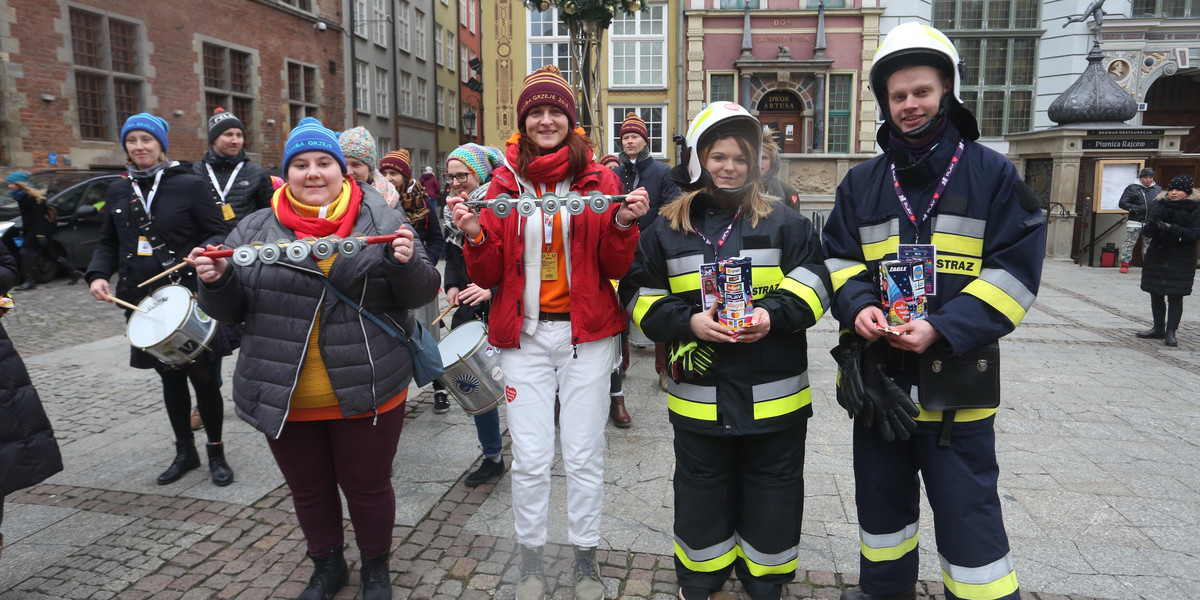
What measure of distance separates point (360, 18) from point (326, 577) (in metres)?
28.3

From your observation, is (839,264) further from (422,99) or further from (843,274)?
(422,99)

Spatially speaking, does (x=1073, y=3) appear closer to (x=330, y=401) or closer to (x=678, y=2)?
(x=678, y=2)

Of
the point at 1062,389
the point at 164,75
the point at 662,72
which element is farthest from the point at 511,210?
the point at 662,72

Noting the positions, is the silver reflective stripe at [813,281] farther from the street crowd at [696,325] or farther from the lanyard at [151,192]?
the lanyard at [151,192]

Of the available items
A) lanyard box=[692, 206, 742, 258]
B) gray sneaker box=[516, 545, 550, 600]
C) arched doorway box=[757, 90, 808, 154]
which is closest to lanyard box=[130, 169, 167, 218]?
gray sneaker box=[516, 545, 550, 600]

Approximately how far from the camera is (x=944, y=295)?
245cm

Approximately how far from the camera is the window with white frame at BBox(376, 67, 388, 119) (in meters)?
29.5

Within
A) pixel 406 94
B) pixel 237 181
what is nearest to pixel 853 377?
pixel 237 181

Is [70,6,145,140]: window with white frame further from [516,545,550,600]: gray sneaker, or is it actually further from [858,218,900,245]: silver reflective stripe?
[858,218,900,245]: silver reflective stripe

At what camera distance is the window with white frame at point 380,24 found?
94.4 ft

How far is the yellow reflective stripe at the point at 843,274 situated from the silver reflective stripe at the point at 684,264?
493 mm

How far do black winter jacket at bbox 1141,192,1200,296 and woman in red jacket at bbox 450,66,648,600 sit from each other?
782cm

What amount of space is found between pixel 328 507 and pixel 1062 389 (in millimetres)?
5918

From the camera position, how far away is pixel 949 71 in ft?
7.98
